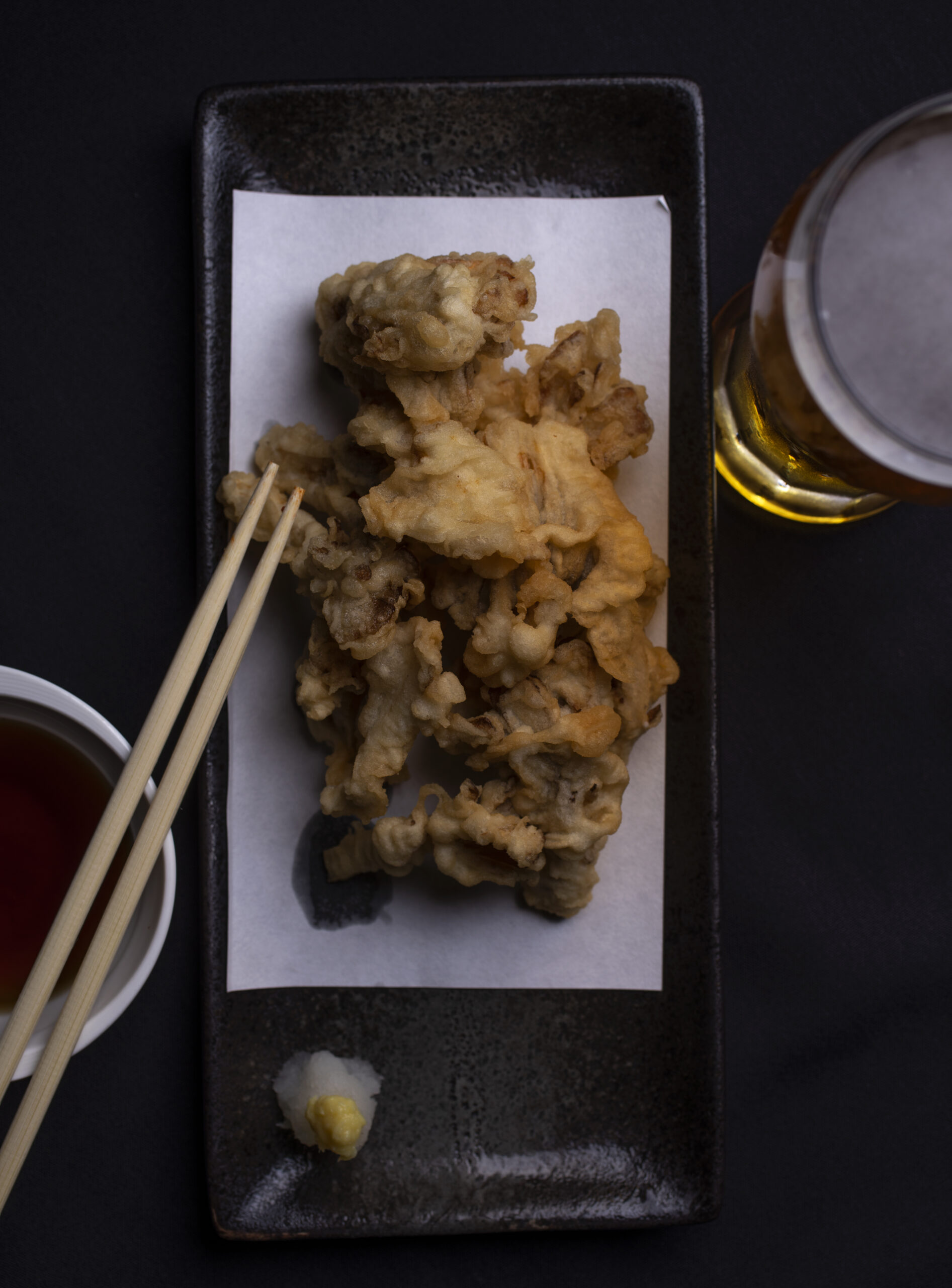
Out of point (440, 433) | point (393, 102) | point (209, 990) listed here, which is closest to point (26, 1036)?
point (209, 990)

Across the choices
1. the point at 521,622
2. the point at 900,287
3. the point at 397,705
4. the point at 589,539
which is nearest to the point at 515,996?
the point at 397,705

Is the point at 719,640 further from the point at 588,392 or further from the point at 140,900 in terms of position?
the point at 140,900

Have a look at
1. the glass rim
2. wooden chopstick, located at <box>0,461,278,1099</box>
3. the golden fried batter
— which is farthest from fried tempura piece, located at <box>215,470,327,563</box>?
the glass rim

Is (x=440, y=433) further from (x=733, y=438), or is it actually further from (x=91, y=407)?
(x=91, y=407)

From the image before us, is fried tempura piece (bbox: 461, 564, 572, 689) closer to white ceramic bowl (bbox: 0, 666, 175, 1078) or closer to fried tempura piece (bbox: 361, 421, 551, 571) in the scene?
fried tempura piece (bbox: 361, 421, 551, 571)

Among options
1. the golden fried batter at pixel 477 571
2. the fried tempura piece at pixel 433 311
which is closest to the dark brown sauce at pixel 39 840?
the golden fried batter at pixel 477 571

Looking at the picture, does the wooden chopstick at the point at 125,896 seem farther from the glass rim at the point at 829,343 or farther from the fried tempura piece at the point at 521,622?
the glass rim at the point at 829,343
